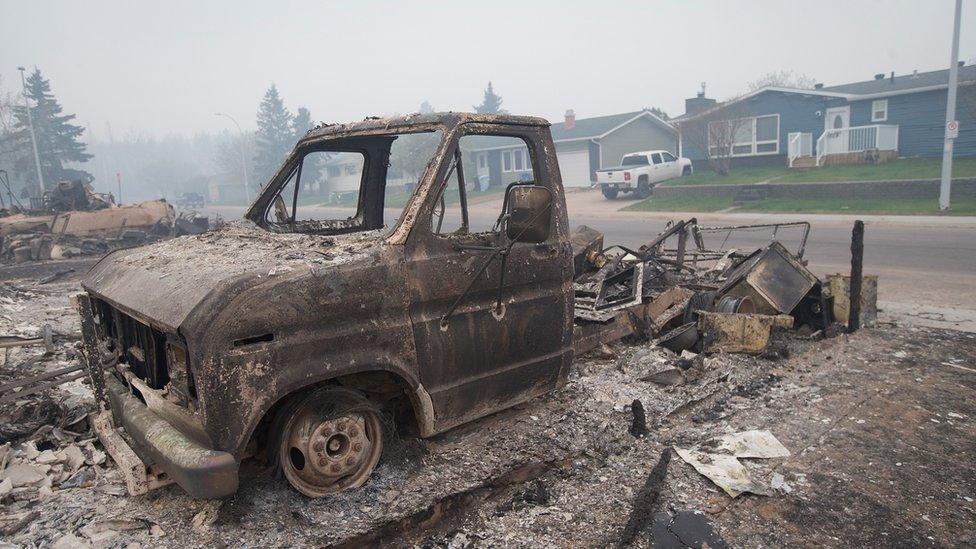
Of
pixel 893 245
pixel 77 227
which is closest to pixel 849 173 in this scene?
pixel 893 245

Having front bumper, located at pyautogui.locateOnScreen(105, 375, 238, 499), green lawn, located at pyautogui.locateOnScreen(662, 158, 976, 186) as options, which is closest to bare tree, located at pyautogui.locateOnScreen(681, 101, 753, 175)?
green lawn, located at pyautogui.locateOnScreen(662, 158, 976, 186)

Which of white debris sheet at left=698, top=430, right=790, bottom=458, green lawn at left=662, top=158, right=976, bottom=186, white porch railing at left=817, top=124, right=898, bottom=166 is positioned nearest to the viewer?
white debris sheet at left=698, top=430, right=790, bottom=458

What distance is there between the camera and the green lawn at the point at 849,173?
74.8 feet

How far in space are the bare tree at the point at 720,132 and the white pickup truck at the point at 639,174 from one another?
1.61m

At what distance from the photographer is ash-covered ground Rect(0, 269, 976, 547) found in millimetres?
3346

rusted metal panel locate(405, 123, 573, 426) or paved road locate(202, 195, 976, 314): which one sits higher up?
rusted metal panel locate(405, 123, 573, 426)

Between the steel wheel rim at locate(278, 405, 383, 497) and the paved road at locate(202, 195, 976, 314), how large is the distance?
7.11ft

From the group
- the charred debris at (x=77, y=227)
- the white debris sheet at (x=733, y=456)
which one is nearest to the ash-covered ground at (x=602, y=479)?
the white debris sheet at (x=733, y=456)

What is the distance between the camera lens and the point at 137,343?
3.76 m

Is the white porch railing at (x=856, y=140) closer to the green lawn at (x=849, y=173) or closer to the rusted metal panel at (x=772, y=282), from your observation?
the green lawn at (x=849, y=173)

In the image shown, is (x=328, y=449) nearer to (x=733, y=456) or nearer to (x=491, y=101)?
(x=733, y=456)

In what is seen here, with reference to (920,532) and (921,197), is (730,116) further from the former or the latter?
(920,532)

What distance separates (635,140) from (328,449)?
4168cm

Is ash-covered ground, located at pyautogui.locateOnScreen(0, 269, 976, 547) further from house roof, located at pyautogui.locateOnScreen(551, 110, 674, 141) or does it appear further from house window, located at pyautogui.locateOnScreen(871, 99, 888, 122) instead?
house roof, located at pyautogui.locateOnScreen(551, 110, 674, 141)
